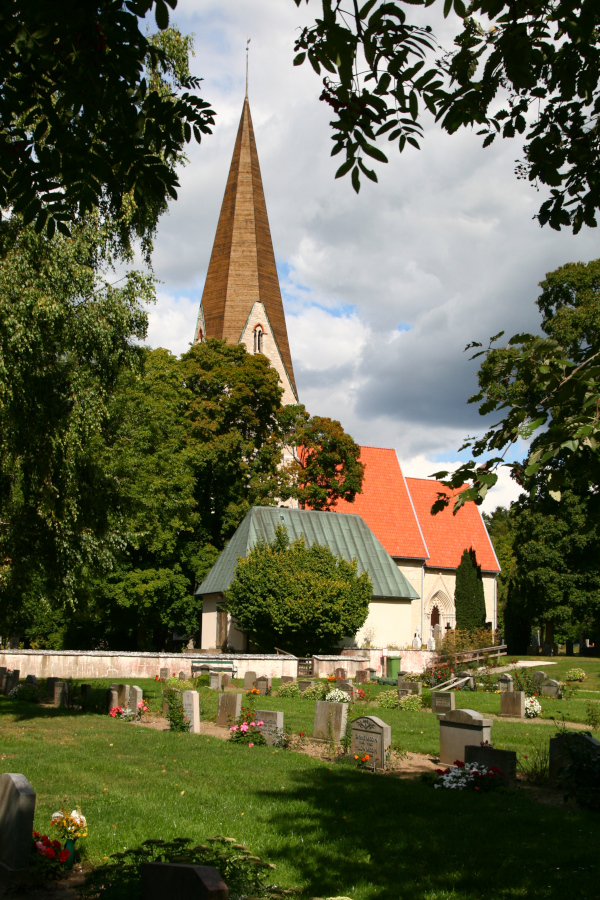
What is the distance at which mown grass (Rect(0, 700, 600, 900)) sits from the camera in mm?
6344

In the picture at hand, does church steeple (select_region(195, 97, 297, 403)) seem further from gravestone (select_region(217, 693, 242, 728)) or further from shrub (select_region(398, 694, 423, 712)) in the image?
gravestone (select_region(217, 693, 242, 728))

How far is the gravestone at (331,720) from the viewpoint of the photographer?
13398mm

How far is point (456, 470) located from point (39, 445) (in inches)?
444

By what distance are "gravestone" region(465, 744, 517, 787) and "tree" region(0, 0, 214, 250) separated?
7.92 meters

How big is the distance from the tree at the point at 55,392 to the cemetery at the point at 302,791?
10.6 feet

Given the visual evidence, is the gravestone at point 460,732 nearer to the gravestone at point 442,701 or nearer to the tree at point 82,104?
the gravestone at point 442,701

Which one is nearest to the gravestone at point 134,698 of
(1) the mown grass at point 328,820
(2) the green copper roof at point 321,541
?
(1) the mown grass at point 328,820

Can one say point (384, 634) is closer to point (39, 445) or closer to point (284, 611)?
point (284, 611)

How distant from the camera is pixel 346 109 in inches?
189

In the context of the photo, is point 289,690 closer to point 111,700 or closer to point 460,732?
point 111,700

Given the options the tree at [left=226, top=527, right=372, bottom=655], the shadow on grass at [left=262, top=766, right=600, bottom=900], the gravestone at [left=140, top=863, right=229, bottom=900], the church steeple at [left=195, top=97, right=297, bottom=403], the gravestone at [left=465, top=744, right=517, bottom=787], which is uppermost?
the church steeple at [left=195, top=97, right=297, bottom=403]

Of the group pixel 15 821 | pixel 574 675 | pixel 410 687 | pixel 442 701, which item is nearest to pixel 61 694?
pixel 442 701

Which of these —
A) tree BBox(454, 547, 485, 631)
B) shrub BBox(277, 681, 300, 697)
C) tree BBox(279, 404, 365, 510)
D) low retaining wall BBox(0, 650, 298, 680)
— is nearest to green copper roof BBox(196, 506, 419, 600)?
tree BBox(279, 404, 365, 510)

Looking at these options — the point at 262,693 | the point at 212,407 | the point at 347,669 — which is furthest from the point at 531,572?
the point at 262,693
